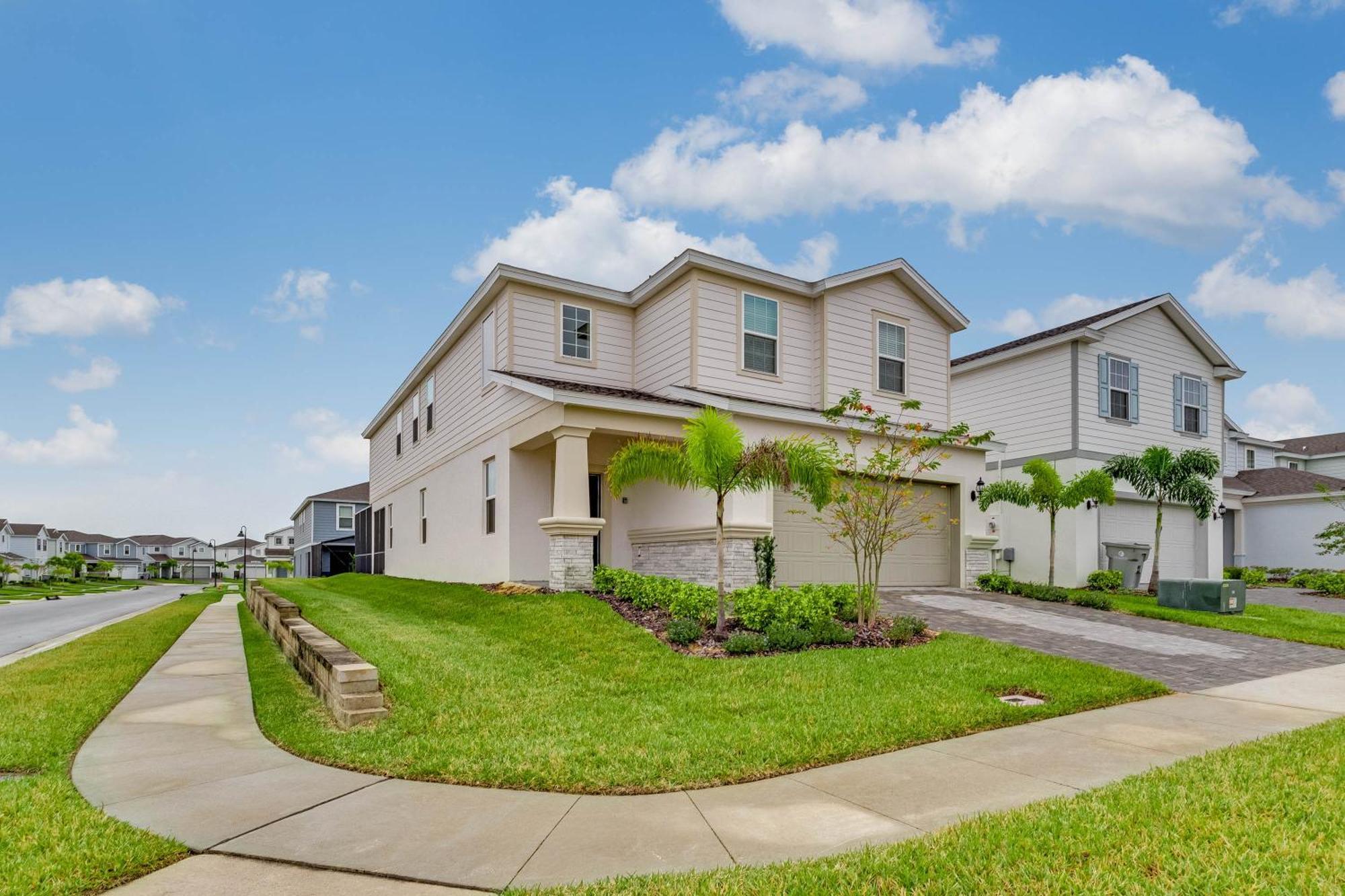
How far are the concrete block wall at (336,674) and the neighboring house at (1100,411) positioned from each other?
50.3 feet

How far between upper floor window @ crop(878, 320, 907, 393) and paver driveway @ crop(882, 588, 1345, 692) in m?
4.90

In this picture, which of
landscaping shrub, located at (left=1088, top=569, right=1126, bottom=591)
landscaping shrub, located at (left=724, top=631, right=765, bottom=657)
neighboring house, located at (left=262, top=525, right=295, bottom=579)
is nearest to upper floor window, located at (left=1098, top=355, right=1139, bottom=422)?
landscaping shrub, located at (left=1088, top=569, right=1126, bottom=591)

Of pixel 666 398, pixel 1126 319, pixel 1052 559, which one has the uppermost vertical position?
pixel 1126 319

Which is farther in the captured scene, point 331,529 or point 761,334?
point 331,529

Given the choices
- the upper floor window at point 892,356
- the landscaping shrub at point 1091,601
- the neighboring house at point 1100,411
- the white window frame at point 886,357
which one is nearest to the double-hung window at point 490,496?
the white window frame at point 886,357

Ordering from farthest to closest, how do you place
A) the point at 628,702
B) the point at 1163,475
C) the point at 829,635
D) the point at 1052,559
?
the point at 1163,475, the point at 1052,559, the point at 829,635, the point at 628,702

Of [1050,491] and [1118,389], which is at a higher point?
[1118,389]

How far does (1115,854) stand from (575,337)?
565 inches

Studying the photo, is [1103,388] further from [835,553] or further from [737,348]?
[737,348]

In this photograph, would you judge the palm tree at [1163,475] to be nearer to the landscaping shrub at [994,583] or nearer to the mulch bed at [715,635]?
the landscaping shrub at [994,583]

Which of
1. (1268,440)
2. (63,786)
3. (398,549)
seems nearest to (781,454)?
(63,786)

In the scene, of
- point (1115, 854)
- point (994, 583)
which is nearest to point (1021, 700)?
point (1115, 854)

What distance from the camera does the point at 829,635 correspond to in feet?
33.3

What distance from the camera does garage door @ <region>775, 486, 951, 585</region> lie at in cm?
1598
